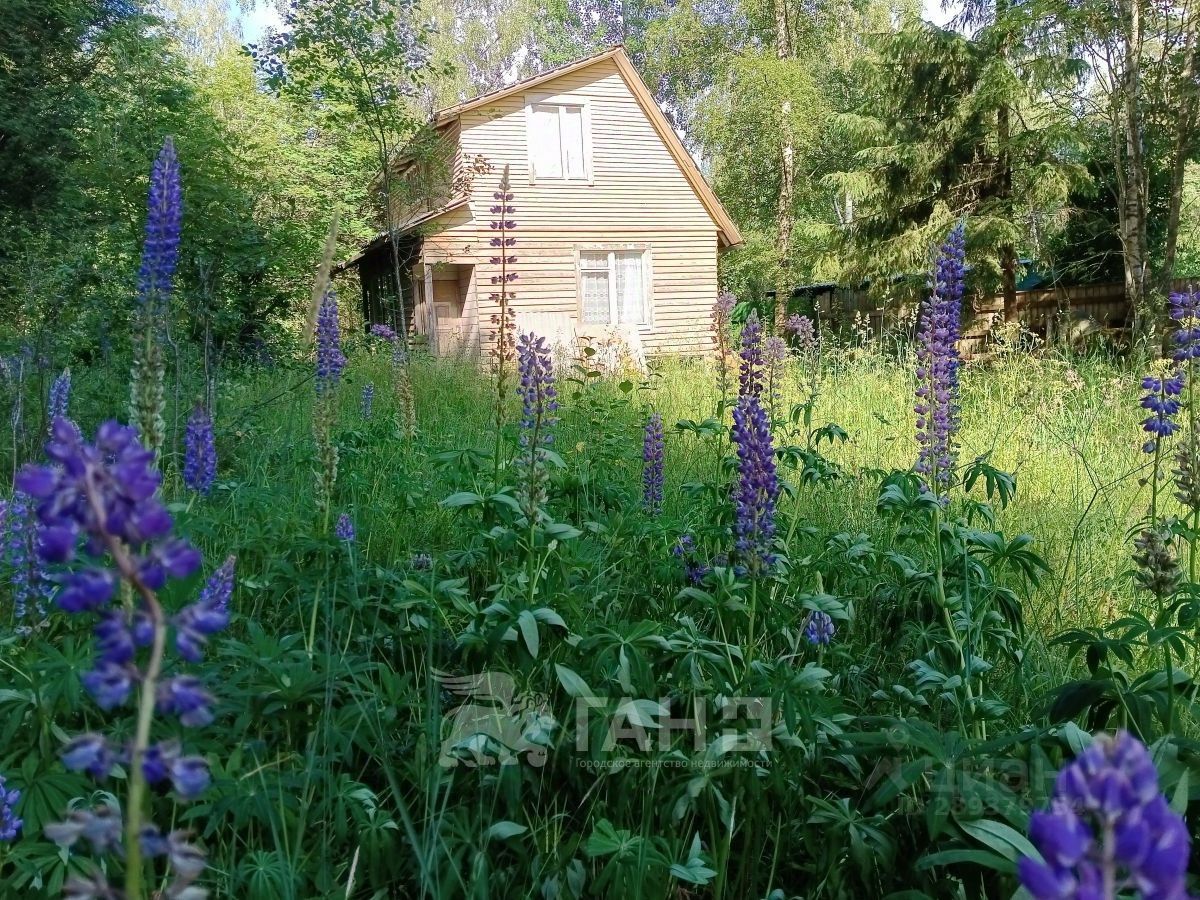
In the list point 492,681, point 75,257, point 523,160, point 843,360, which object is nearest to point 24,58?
point 75,257

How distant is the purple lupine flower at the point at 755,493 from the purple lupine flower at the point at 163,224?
5.71 feet

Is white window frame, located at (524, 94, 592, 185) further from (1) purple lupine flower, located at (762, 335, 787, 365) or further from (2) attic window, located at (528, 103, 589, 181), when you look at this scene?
(1) purple lupine flower, located at (762, 335, 787, 365)

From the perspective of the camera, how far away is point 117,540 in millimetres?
678

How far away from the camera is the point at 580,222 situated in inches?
711

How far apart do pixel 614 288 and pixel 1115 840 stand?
61.0 feet

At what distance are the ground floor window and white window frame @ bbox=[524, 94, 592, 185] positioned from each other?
65.5 inches

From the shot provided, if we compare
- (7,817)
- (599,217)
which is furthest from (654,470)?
(599,217)

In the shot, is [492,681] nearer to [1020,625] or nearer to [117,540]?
[117,540]

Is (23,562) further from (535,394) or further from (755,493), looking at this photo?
(755,493)

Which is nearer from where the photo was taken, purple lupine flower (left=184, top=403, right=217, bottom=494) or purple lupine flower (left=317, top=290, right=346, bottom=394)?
purple lupine flower (left=184, top=403, right=217, bottom=494)

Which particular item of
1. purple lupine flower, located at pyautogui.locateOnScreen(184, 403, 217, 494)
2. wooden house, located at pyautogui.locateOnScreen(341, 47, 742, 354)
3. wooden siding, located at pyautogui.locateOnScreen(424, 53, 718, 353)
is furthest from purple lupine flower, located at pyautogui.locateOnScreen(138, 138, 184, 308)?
wooden siding, located at pyautogui.locateOnScreen(424, 53, 718, 353)

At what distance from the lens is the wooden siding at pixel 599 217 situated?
17.2 metres

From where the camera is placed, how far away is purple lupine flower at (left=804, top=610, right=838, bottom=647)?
244cm

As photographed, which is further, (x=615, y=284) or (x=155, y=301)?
(x=615, y=284)
